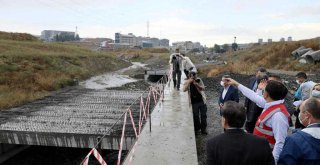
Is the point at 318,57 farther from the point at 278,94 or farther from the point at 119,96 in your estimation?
the point at 278,94

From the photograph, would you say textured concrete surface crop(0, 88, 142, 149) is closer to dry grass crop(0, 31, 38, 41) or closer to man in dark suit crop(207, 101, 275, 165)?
man in dark suit crop(207, 101, 275, 165)

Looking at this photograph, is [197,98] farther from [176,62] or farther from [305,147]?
[305,147]

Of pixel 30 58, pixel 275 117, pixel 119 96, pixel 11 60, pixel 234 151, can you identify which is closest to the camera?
pixel 234 151

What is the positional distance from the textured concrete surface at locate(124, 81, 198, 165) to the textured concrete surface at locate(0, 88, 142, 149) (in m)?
0.84

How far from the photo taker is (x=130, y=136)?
804 centimetres

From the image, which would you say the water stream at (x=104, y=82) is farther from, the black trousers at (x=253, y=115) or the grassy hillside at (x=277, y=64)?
the black trousers at (x=253, y=115)

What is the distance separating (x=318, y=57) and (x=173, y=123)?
18753 millimetres

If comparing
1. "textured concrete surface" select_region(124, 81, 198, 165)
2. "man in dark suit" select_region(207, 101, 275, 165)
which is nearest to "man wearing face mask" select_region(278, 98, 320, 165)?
"man in dark suit" select_region(207, 101, 275, 165)

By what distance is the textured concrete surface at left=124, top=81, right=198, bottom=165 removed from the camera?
5.57 meters

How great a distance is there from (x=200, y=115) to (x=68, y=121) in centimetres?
468

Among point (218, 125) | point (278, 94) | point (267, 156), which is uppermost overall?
point (278, 94)

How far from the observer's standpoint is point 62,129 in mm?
9023

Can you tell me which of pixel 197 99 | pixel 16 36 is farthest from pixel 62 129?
pixel 16 36

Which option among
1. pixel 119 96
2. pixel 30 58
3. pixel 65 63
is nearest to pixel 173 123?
pixel 119 96
